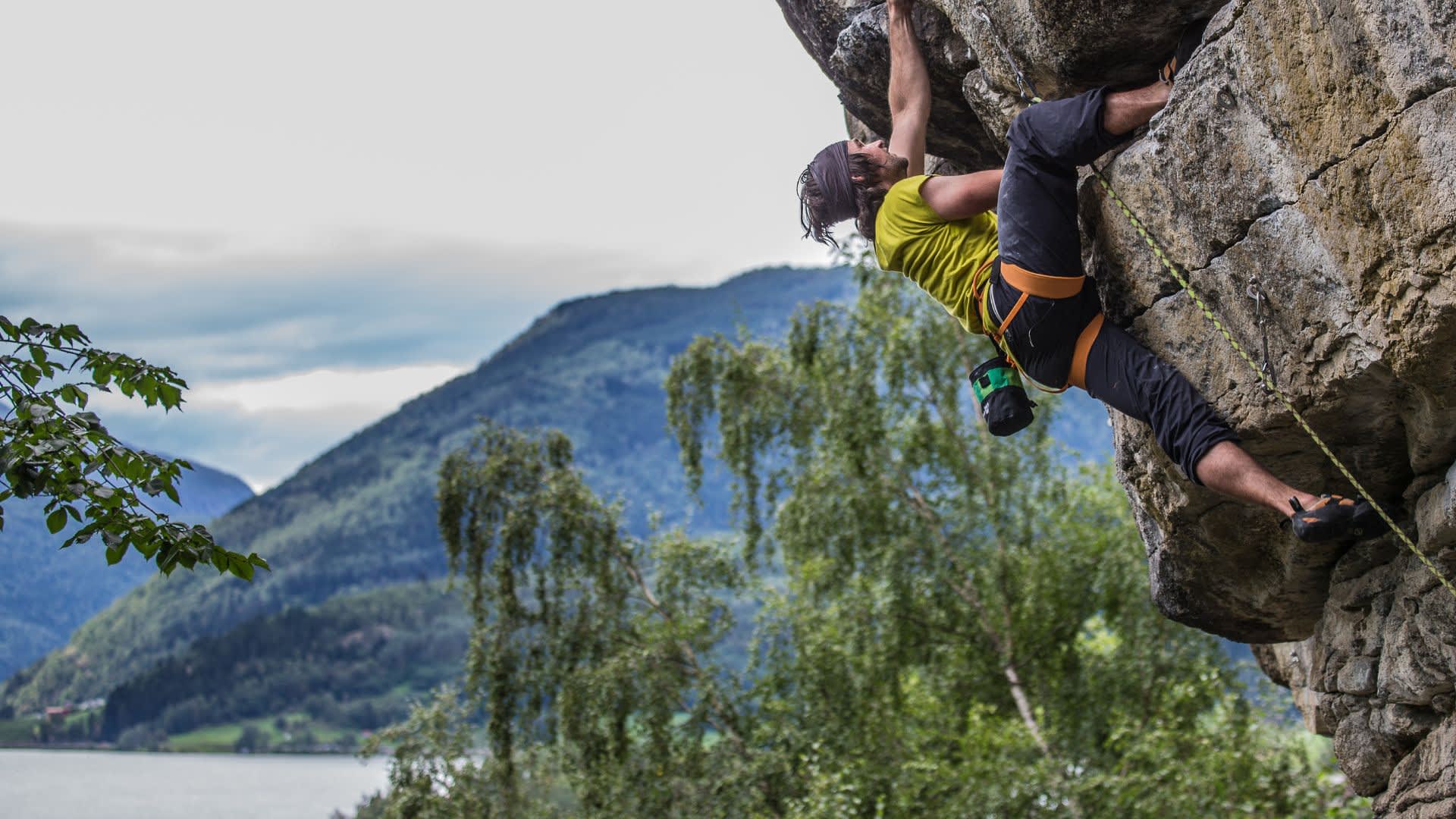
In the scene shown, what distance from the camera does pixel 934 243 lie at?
17.9ft

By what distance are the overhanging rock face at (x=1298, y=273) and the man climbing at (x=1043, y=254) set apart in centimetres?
17

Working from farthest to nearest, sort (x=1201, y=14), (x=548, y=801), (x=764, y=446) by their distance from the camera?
(x=764, y=446) < (x=548, y=801) < (x=1201, y=14)

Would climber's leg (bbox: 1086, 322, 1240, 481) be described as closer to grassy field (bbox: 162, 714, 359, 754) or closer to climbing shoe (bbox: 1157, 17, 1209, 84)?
climbing shoe (bbox: 1157, 17, 1209, 84)

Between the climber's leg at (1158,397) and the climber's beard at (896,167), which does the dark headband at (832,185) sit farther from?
the climber's leg at (1158,397)

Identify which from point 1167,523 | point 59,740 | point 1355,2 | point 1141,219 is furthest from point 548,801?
point 59,740

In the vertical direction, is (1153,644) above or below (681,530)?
below

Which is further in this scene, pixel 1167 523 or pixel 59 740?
pixel 59 740

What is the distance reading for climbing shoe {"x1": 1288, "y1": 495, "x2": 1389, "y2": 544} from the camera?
13.8 feet

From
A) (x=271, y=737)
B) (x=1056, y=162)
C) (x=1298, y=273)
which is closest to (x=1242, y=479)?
(x=1298, y=273)

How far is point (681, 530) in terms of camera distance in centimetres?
A: 1669

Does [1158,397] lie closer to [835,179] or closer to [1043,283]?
[1043,283]

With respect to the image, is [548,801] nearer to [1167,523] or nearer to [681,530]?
[681,530]

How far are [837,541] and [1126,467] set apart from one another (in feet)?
38.4

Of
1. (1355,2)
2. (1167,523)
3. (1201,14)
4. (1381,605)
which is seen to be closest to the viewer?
(1355,2)
